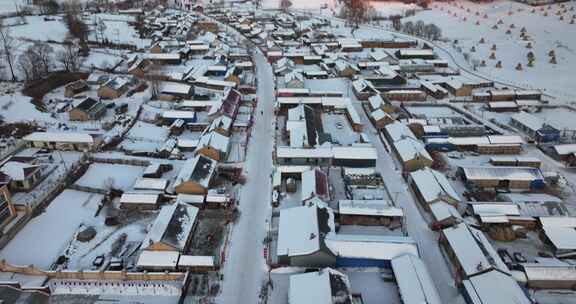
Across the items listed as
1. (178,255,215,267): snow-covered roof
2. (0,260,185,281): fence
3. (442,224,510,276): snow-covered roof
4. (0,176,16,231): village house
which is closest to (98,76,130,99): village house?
(0,176,16,231): village house

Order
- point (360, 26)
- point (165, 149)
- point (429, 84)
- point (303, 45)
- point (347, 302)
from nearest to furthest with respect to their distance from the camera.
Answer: point (347, 302) < point (165, 149) < point (429, 84) < point (303, 45) < point (360, 26)

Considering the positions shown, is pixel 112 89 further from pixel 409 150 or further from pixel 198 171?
pixel 409 150

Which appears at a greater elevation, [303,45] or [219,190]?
[303,45]

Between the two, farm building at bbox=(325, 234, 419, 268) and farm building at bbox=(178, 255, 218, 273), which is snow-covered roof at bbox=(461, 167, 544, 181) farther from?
farm building at bbox=(178, 255, 218, 273)

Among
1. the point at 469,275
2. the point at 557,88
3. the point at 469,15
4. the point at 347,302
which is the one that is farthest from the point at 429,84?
the point at 469,15

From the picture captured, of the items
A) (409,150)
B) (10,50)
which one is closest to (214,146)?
(409,150)

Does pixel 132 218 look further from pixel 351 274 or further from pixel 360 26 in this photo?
pixel 360 26

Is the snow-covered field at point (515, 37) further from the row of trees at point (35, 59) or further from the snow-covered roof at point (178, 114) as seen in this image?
the row of trees at point (35, 59)
